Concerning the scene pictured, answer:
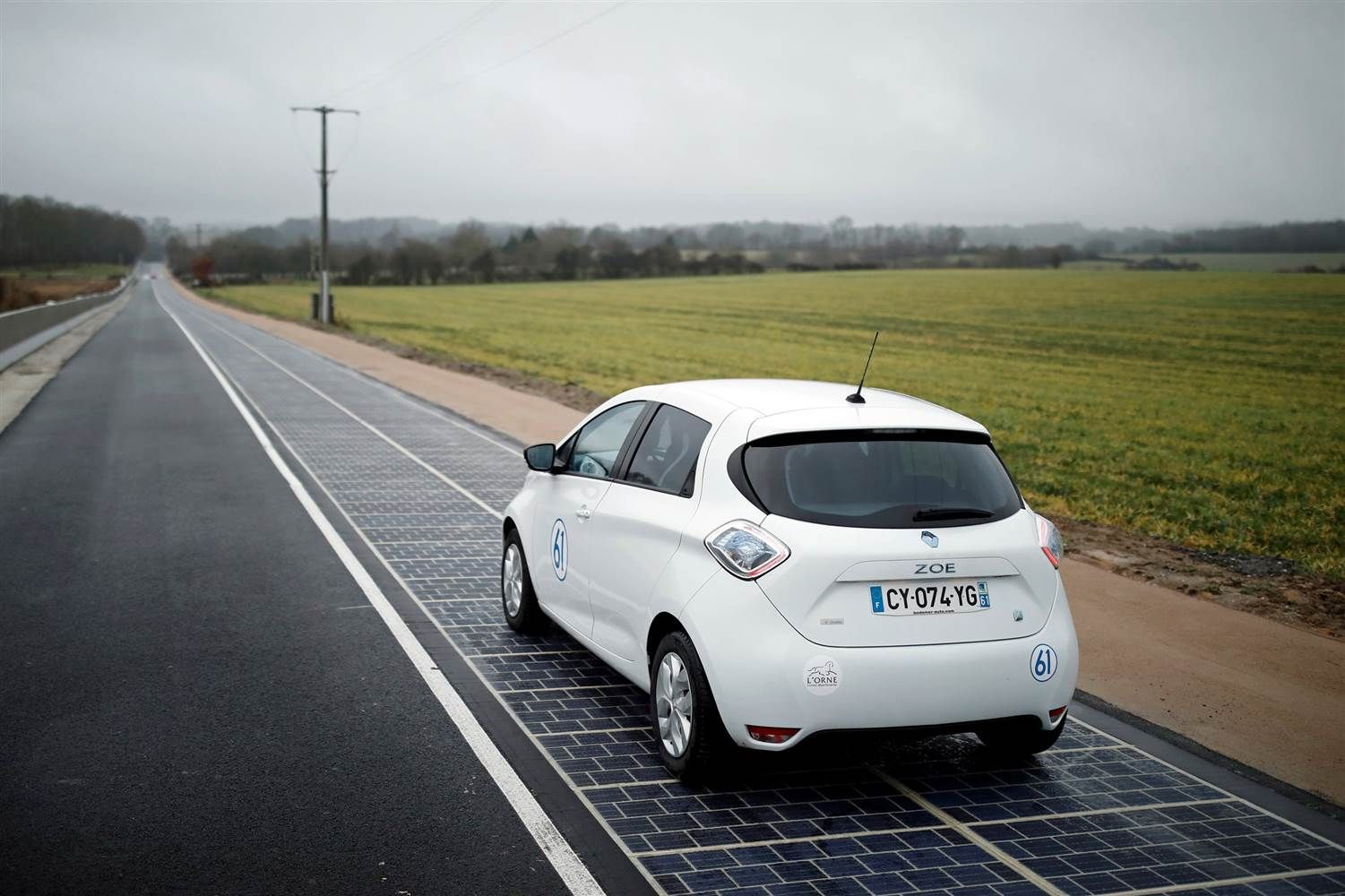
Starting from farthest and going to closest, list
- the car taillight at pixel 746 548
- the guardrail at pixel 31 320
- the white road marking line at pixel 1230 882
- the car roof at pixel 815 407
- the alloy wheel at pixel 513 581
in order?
1. the guardrail at pixel 31 320
2. the alloy wheel at pixel 513 581
3. the car roof at pixel 815 407
4. the car taillight at pixel 746 548
5. the white road marking line at pixel 1230 882

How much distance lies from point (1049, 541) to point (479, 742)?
2.81 m

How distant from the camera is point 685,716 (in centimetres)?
553

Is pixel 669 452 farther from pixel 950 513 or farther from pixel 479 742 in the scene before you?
pixel 479 742

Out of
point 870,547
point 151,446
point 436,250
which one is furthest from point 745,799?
point 436,250

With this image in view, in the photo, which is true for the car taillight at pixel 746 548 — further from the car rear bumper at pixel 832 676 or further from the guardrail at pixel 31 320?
the guardrail at pixel 31 320

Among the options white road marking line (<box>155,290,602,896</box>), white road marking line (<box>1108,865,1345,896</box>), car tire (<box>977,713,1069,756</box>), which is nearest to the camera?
white road marking line (<box>1108,865,1345,896</box>)

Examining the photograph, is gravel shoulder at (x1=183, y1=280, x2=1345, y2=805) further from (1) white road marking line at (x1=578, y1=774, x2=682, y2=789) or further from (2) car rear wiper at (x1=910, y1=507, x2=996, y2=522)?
(1) white road marking line at (x1=578, y1=774, x2=682, y2=789)

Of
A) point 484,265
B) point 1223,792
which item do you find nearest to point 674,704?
point 1223,792

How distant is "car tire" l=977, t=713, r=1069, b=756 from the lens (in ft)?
18.1

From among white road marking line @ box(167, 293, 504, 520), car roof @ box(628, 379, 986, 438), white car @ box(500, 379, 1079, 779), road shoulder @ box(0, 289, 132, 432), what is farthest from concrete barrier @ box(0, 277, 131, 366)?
white car @ box(500, 379, 1079, 779)

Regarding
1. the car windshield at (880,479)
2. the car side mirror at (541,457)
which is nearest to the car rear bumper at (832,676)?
the car windshield at (880,479)

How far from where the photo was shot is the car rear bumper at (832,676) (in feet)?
16.7

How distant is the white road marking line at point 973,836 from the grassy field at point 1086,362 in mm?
6772

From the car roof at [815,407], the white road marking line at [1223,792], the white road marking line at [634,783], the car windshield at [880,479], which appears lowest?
the white road marking line at [1223,792]
